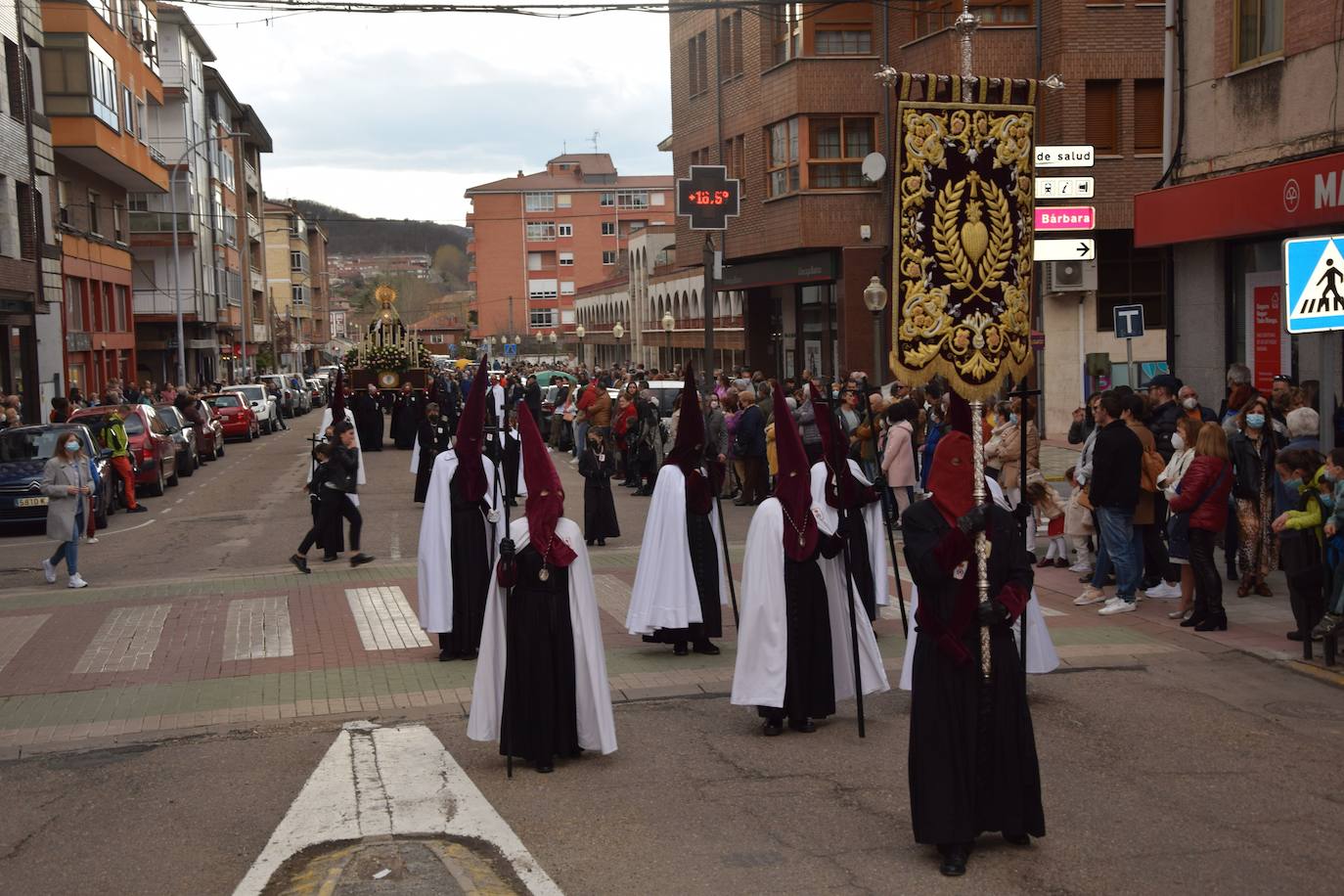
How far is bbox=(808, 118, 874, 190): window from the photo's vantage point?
108ft

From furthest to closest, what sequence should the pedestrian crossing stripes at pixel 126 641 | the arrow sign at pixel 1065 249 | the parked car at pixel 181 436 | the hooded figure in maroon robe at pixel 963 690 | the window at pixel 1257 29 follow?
the parked car at pixel 181 436, the arrow sign at pixel 1065 249, the window at pixel 1257 29, the pedestrian crossing stripes at pixel 126 641, the hooded figure in maroon robe at pixel 963 690

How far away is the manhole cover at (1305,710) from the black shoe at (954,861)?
12.5 feet

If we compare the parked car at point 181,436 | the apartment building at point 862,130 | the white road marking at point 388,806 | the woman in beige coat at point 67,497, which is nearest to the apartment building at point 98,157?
the parked car at point 181,436

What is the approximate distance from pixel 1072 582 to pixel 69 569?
425 inches

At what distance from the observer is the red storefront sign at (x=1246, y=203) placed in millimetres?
15625

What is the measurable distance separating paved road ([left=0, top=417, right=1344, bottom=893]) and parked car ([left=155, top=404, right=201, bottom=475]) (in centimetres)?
1686

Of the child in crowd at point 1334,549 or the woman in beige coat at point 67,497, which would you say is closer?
the child in crowd at point 1334,549

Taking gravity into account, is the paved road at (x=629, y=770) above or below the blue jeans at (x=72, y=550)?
below

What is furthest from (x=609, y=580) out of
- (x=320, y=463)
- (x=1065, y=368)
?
(x=1065, y=368)

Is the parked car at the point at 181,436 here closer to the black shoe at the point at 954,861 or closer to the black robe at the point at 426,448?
the black robe at the point at 426,448

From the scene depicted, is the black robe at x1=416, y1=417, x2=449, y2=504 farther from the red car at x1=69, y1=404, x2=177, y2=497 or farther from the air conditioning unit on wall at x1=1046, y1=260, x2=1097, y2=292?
the air conditioning unit on wall at x1=1046, y1=260, x2=1097, y2=292

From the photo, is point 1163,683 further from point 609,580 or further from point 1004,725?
point 609,580

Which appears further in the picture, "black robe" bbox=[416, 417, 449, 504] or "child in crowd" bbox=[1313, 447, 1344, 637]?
"black robe" bbox=[416, 417, 449, 504]

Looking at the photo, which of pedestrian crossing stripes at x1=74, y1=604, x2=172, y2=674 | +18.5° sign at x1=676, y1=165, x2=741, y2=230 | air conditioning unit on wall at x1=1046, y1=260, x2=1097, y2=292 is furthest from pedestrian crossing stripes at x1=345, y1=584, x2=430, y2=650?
air conditioning unit on wall at x1=1046, y1=260, x2=1097, y2=292
